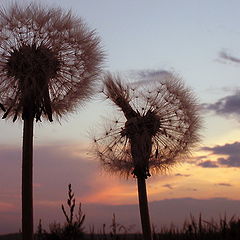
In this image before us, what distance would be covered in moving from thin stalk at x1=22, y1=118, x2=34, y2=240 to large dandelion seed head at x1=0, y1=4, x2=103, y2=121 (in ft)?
1.67

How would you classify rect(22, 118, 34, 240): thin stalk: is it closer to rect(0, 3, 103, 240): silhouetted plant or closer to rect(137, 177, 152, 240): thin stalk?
rect(0, 3, 103, 240): silhouetted plant

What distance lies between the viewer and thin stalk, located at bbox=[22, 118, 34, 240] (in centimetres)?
1397

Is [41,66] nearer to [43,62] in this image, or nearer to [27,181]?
[43,62]

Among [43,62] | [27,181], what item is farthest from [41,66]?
[27,181]

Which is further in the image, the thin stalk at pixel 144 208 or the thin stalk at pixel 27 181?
the thin stalk at pixel 144 208

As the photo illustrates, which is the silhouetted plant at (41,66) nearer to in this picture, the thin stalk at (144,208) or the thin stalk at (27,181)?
the thin stalk at (27,181)

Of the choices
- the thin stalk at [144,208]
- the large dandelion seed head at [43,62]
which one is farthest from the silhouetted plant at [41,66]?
the thin stalk at [144,208]

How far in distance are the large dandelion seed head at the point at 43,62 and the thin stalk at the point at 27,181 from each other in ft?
1.67

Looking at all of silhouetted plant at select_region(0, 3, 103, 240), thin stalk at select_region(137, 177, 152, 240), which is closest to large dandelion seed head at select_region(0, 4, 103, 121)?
silhouetted plant at select_region(0, 3, 103, 240)

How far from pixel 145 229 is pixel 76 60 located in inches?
A: 245

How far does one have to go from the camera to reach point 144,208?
59.0ft

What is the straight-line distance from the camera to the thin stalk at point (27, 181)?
14.0 metres

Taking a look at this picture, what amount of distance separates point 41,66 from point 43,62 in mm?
165

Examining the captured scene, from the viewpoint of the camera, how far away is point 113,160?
63.1ft
